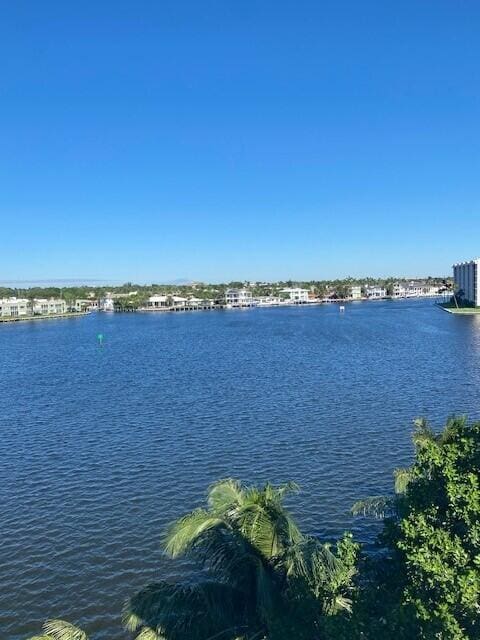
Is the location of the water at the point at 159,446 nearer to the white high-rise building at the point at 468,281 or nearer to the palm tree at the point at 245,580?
the palm tree at the point at 245,580

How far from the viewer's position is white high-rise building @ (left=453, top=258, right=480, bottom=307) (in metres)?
157

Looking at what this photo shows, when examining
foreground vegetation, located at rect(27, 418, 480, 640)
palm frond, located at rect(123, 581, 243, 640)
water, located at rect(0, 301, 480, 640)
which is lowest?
water, located at rect(0, 301, 480, 640)

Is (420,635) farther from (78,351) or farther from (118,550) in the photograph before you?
(78,351)

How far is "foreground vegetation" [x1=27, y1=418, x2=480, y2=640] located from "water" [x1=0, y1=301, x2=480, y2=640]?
22.2 ft

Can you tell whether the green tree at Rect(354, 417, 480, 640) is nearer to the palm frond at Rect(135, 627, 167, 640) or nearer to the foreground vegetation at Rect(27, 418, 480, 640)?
the foreground vegetation at Rect(27, 418, 480, 640)

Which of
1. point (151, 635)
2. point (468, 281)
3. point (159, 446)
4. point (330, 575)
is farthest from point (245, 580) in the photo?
point (468, 281)

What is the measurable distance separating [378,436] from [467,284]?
147520mm

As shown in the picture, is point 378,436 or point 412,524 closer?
point 412,524

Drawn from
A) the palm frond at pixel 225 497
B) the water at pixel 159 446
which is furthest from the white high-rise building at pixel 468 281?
the palm frond at pixel 225 497

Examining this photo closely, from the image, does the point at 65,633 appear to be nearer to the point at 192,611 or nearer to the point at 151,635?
the point at 151,635

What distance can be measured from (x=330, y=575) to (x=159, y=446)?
26117 millimetres

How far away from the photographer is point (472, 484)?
10930 millimetres

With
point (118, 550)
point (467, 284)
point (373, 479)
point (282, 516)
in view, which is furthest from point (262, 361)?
point (467, 284)

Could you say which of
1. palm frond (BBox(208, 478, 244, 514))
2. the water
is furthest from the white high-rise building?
palm frond (BBox(208, 478, 244, 514))
